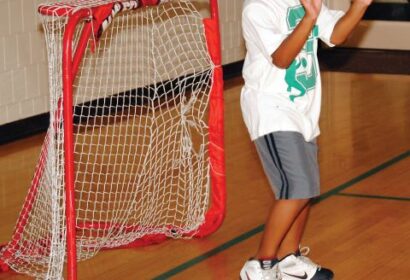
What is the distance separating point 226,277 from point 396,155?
7.63 feet

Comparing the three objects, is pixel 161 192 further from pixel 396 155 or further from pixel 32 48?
pixel 32 48

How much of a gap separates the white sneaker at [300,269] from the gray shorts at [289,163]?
0.30 meters

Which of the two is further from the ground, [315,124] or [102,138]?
[315,124]

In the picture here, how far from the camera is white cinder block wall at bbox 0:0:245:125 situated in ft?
21.8

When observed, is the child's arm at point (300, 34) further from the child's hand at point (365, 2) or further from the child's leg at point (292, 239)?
the child's leg at point (292, 239)

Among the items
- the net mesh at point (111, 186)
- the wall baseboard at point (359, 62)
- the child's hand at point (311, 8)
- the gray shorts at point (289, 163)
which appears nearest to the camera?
the child's hand at point (311, 8)

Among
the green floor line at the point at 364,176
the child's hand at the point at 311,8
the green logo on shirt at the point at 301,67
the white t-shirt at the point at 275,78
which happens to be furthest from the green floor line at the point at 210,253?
the child's hand at the point at 311,8

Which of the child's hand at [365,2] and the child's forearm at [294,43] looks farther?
the child's hand at [365,2]

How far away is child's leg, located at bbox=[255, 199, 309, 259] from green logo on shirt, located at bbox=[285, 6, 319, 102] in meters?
0.39

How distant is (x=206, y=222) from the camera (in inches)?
178

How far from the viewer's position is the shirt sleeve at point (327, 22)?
146 inches

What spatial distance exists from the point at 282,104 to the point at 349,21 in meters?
0.39

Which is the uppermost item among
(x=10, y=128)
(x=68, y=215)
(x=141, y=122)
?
(x=68, y=215)

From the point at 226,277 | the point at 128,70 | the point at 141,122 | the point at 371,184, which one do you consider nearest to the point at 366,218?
the point at 371,184
